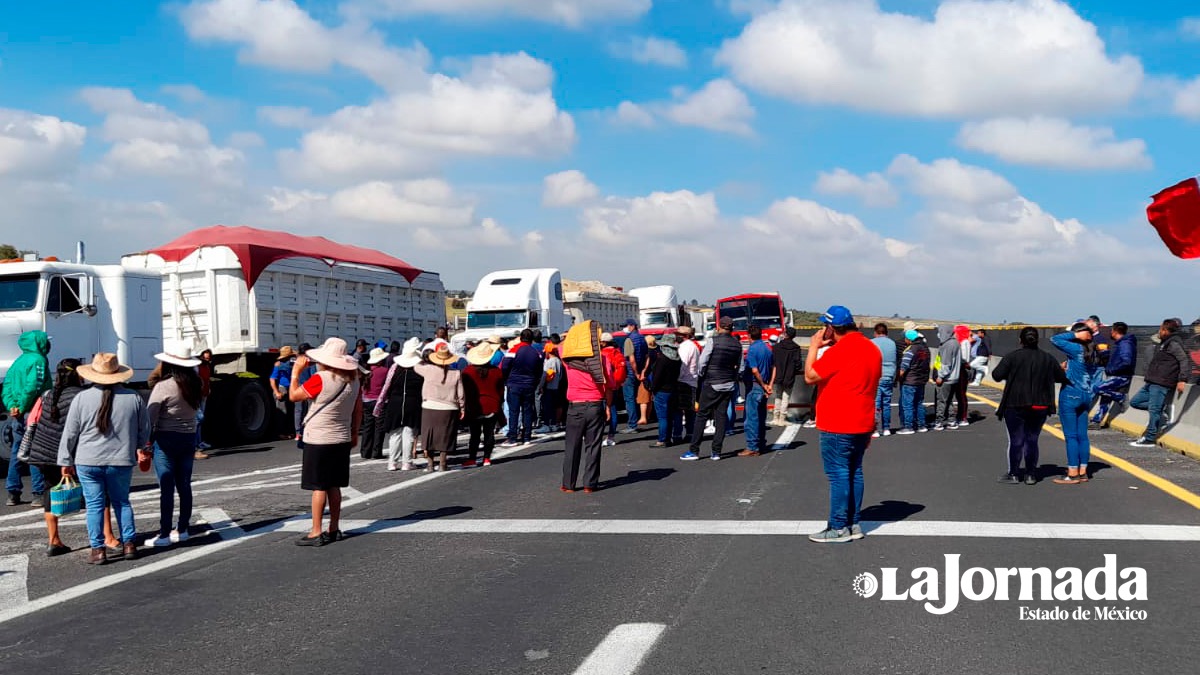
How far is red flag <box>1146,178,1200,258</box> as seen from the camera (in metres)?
12.5

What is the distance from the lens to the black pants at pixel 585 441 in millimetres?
9938

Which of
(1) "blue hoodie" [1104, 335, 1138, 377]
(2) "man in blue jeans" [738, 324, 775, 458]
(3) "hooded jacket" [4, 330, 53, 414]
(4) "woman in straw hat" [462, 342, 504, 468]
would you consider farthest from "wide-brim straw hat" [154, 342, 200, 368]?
(1) "blue hoodie" [1104, 335, 1138, 377]

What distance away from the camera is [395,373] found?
1267 cm

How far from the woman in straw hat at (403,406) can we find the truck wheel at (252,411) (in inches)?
188

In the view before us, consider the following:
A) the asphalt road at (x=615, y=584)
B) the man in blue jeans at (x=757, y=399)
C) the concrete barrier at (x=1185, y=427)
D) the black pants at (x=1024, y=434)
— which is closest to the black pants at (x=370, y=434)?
the asphalt road at (x=615, y=584)

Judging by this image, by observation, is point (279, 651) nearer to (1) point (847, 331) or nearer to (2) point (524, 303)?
(1) point (847, 331)

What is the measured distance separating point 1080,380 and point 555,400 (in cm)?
907

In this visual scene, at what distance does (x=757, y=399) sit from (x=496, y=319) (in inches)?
537

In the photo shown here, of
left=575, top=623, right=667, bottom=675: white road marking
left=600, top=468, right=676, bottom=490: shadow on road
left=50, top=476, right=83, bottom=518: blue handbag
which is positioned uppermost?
left=50, top=476, right=83, bottom=518: blue handbag

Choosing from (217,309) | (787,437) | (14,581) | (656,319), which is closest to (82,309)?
(217,309)

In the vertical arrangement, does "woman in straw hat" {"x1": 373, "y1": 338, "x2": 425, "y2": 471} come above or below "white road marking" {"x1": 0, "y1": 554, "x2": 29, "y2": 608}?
above

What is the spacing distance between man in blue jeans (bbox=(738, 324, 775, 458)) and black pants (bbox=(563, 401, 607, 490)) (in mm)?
3272

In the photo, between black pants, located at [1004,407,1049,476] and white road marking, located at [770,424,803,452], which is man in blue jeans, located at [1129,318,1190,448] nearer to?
black pants, located at [1004,407,1049,476]

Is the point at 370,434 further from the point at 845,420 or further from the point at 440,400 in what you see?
the point at 845,420
